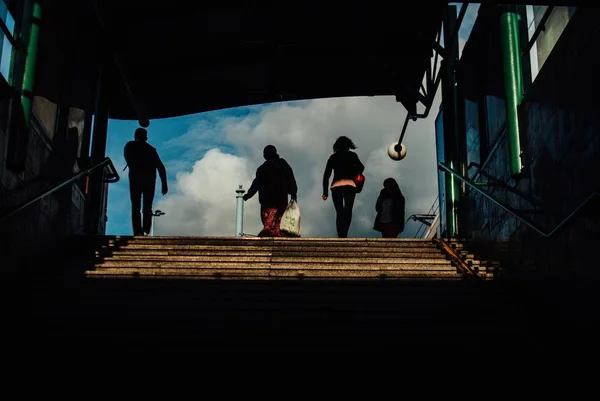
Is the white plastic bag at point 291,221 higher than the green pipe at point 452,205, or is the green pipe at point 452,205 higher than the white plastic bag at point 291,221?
the green pipe at point 452,205

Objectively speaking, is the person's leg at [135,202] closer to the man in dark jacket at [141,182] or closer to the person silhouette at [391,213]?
the man in dark jacket at [141,182]

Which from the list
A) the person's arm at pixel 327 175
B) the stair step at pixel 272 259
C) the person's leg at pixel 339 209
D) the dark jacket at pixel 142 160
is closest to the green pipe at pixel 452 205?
the person's leg at pixel 339 209

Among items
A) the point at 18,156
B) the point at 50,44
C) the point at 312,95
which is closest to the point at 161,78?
the point at 312,95

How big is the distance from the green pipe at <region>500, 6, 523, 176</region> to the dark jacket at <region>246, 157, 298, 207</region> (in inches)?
148

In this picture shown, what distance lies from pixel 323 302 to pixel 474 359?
1.81 m

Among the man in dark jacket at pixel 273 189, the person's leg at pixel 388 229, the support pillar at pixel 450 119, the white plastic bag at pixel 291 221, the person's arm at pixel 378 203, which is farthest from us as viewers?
the person's arm at pixel 378 203

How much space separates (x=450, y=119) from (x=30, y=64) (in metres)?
7.39

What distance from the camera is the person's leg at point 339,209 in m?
11.6

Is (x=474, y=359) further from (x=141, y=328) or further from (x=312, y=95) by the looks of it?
(x=312, y=95)

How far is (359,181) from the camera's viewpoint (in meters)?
12.1

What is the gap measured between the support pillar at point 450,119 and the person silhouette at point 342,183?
1483 mm

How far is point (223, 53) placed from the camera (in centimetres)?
1421

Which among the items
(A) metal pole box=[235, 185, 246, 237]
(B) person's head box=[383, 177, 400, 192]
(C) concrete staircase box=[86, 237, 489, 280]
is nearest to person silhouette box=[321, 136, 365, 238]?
(B) person's head box=[383, 177, 400, 192]

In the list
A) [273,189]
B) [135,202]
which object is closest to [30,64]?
[135,202]
